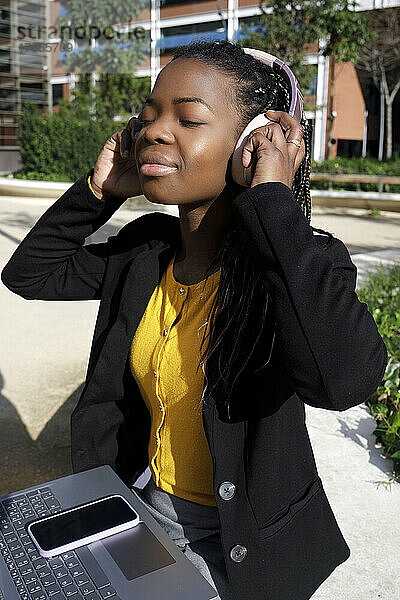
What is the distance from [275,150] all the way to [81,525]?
34.2 inches

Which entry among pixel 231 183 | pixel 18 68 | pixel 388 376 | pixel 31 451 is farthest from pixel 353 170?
pixel 231 183

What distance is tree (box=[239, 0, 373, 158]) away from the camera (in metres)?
17.9

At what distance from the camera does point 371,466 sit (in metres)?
2.75

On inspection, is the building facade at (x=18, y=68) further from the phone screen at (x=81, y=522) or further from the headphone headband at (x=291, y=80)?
the phone screen at (x=81, y=522)

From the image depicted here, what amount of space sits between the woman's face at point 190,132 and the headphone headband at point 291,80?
5.7 inches

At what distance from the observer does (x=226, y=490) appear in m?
1.44

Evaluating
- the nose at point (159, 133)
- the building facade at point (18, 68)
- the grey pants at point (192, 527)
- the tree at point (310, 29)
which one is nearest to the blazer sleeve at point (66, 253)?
the nose at point (159, 133)

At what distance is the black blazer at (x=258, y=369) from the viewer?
4.31 feet

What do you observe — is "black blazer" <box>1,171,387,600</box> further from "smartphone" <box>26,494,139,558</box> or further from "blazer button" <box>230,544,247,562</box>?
"smartphone" <box>26,494,139,558</box>

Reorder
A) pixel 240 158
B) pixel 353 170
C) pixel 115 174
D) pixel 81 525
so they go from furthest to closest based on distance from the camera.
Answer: pixel 353 170, pixel 115 174, pixel 240 158, pixel 81 525

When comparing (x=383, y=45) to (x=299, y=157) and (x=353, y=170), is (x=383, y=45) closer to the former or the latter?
(x=353, y=170)

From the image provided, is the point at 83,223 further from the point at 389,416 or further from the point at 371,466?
the point at 389,416

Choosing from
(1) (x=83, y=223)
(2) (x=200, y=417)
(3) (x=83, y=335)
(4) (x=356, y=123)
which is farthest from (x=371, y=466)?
(4) (x=356, y=123)

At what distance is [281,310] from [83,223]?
2.69 feet
